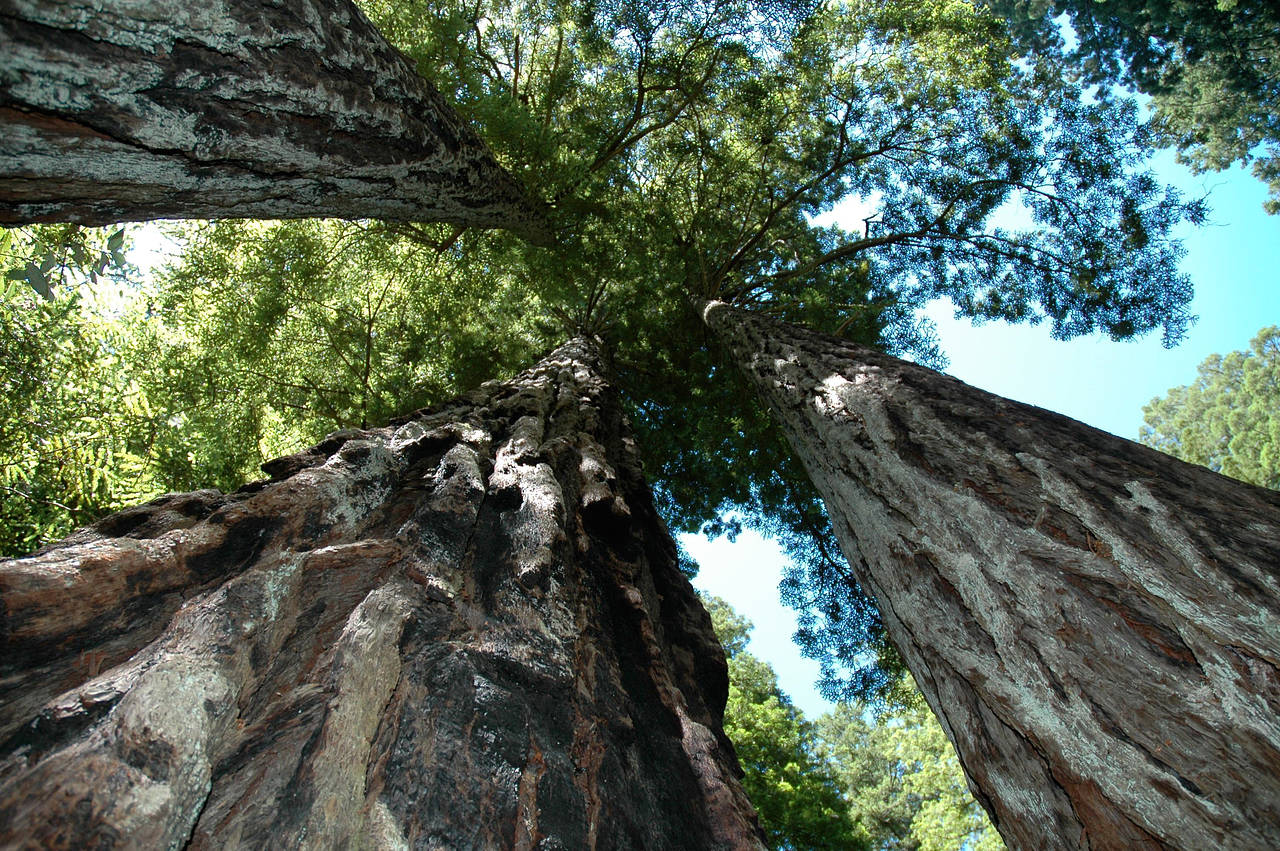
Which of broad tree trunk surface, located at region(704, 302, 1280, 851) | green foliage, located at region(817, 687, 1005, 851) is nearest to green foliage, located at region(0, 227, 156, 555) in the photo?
broad tree trunk surface, located at region(704, 302, 1280, 851)

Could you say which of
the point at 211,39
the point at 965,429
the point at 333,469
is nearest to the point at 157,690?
the point at 333,469

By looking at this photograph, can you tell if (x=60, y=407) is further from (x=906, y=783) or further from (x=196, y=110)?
(x=906, y=783)

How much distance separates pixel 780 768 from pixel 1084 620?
8905 millimetres

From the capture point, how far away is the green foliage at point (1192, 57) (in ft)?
43.0

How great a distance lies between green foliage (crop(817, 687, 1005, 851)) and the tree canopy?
4747 millimetres

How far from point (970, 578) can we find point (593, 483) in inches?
56.4

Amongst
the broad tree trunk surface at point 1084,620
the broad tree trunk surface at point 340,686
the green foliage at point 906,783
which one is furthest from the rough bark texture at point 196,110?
the green foliage at point 906,783

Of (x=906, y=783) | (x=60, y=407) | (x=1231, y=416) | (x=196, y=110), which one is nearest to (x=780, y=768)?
(x=906, y=783)

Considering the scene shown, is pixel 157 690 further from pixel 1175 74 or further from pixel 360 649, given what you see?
pixel 1175 74

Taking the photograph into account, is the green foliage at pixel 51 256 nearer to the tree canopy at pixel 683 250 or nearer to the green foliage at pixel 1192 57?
the tree canopy at pixel 683 250

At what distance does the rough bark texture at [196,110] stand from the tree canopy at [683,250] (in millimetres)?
3245

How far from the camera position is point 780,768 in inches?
350

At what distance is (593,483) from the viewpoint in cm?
255

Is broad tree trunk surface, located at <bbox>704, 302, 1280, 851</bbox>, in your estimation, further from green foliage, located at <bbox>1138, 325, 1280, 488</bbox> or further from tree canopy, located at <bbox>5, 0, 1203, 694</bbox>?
green foliage, located at <bbox>1138, 325, 1280, 488</bbox>
